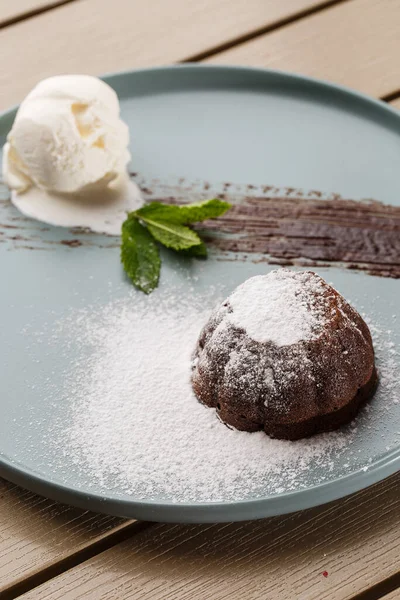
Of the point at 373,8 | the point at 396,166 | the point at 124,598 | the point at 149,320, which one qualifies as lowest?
the point at 124,598

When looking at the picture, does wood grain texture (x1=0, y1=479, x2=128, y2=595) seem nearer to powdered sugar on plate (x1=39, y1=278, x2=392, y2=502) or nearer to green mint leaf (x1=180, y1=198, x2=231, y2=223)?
powdered sugar on plate (x1=39, y1=278, x2=392, y2=502)

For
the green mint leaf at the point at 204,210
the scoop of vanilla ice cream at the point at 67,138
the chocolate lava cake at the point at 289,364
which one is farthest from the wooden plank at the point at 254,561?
the scoop of vanilla ice cream at the point at 67,138

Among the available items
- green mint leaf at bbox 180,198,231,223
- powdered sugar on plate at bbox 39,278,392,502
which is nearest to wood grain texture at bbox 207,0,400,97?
green mint leaf at bbox 180,198,231,223

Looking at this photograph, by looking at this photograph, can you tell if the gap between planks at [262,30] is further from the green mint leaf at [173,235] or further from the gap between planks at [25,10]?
the green mint leaf at [173,235]

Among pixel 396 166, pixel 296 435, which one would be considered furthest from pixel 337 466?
pixel 396 166

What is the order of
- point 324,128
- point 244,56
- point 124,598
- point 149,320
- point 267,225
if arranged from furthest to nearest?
point 244,56, point 324,128, point 267,225, point 149,320, point 124,598

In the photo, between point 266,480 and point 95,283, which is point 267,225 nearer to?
point 95,283

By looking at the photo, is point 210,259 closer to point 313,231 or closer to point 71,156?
point 313,231
